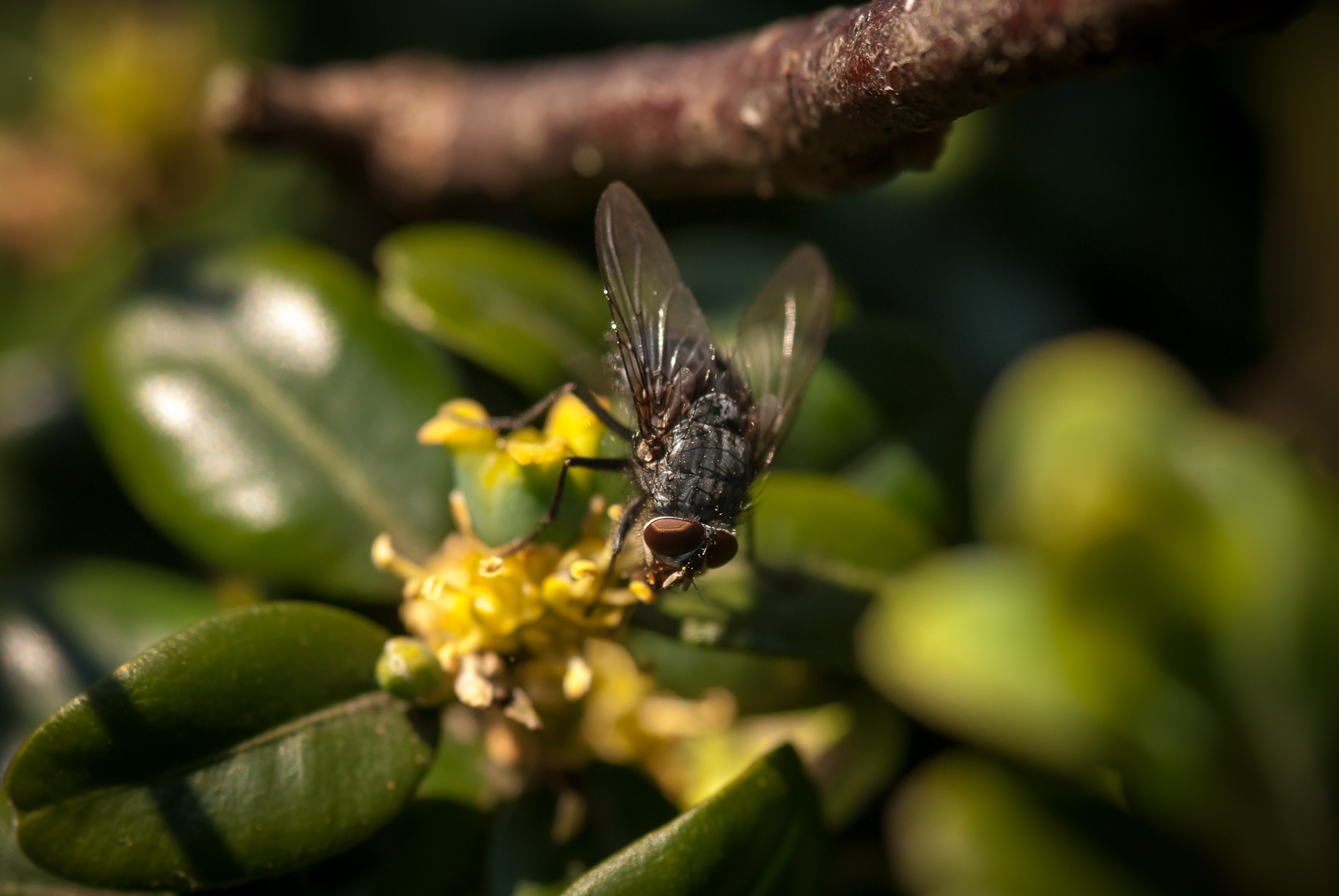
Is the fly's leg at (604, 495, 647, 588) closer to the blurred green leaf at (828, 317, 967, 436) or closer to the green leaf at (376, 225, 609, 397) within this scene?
the green leaf at (376, 225, 609, 397)

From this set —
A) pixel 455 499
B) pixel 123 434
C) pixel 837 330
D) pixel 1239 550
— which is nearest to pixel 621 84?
pixel 837 330

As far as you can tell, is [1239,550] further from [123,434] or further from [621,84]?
[123,434]

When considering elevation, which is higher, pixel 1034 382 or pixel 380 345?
pixel 380 345

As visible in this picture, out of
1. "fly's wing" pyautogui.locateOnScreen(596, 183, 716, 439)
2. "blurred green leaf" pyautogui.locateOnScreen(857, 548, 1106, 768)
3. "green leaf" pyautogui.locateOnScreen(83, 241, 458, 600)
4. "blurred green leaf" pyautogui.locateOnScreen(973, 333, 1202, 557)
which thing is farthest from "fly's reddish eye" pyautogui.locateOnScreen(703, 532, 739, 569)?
"blurred green leaf" pyautogui.locateOnScreen(973, 333, 1202, 557)

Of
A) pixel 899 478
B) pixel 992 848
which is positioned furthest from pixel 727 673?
pixel 992 848

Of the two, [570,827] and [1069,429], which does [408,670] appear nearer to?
[570,827]

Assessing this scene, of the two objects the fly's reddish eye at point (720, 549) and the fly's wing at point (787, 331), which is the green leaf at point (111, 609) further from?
the fly's wing at point (787, 331)
